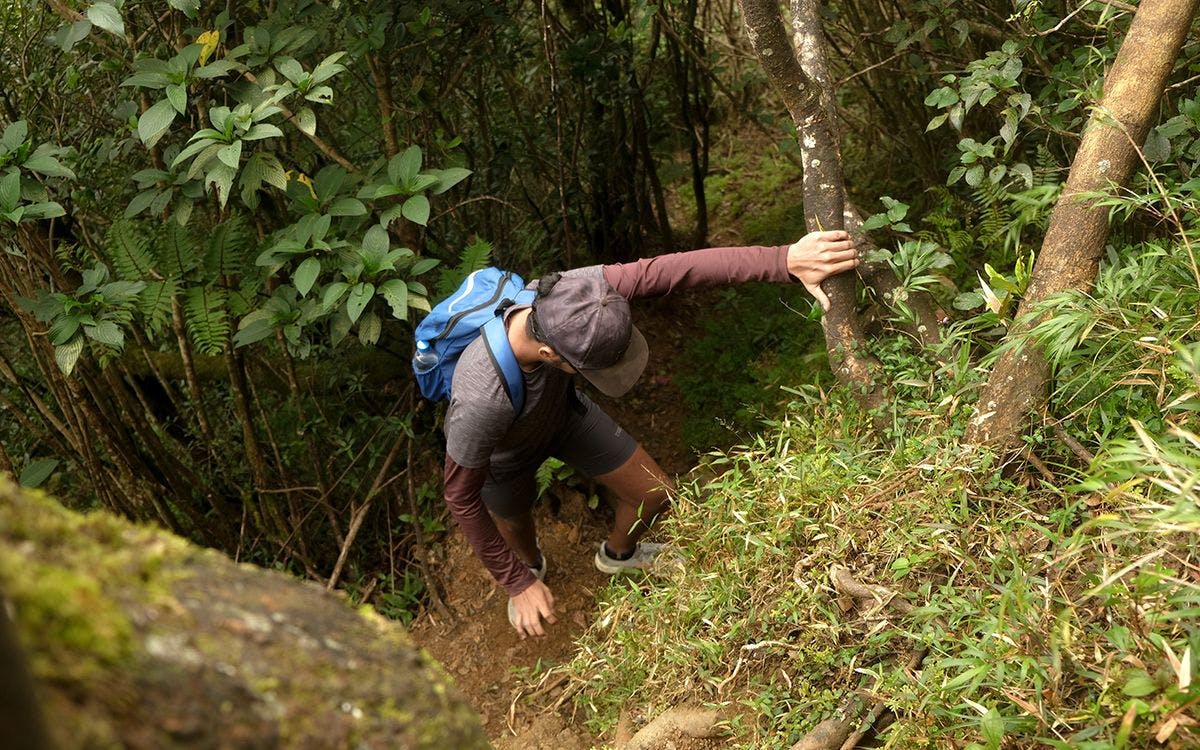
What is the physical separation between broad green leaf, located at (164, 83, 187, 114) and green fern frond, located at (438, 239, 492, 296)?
126 cm

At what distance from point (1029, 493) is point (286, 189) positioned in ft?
9.14

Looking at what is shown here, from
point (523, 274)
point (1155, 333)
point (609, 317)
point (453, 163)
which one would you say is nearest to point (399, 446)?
point (523, 274)

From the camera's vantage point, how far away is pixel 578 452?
13.2 ft

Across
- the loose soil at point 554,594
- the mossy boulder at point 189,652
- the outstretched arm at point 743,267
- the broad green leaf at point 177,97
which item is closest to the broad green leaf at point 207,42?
the broad green leaf at point 177,97

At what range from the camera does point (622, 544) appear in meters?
4.40

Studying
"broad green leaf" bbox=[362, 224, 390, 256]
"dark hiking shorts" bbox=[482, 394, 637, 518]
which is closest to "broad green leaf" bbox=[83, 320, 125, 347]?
"broad green leaf" bbox=[362, 224, 390, 256]

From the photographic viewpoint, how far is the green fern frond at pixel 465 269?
409 centimetres

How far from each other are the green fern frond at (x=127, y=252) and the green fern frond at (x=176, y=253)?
0.08m

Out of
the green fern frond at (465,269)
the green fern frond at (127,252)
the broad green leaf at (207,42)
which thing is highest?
the broad green leaf at (207,42)

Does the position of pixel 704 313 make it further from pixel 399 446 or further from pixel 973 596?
pixel 973 596

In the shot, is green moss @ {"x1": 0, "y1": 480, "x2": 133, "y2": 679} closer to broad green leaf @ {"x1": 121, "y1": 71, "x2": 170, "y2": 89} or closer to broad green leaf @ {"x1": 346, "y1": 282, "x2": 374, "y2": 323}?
broad green leaf @ {"x1": 346, "y1": 282, "x2": 374, "y2": 323}

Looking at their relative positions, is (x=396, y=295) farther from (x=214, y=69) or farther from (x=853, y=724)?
(x=853, y=724)

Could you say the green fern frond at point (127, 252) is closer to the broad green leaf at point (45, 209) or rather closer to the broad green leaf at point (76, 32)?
the broad green leaf at point (45, 209)

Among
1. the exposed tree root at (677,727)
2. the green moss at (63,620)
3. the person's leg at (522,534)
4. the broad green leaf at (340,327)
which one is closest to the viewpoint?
the green moss at (63,620)
